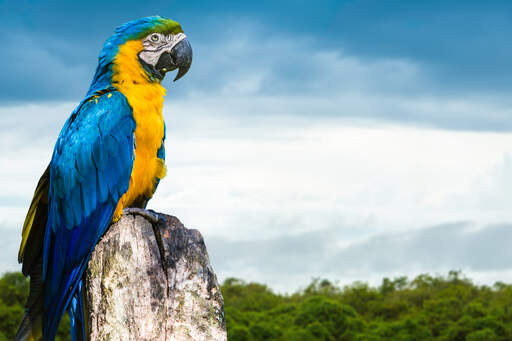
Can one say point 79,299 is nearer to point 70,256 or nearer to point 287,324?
point 70,256

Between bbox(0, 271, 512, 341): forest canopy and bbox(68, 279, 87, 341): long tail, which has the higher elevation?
bbox(0, 271, 512, 341): forest canopy

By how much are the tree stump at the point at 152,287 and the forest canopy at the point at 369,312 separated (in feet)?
35.2

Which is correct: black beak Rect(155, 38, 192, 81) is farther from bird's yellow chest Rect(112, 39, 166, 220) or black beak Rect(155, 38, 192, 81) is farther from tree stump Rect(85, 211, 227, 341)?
tree stump Rect(85, 211, 227, 341)

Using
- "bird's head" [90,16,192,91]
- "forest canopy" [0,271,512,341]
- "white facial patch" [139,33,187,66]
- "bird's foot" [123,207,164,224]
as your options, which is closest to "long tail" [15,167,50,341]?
"bird's foot" [123,207,164,224]

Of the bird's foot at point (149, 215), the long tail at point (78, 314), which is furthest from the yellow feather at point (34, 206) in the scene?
the bird's foot at point (149, 215)

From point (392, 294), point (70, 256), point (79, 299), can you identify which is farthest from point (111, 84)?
point (392, 294)

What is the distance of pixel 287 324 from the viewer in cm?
1805

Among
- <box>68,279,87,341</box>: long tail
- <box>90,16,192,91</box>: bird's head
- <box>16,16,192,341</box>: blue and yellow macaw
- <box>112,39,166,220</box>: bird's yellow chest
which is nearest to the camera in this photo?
<box>68,279,87,341</box>: long tail

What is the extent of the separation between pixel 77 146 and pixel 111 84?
0.68m

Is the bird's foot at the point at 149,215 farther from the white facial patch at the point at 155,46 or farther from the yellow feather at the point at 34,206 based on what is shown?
the white facial patch at the point at 155,46

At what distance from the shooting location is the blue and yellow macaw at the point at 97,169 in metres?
4.18

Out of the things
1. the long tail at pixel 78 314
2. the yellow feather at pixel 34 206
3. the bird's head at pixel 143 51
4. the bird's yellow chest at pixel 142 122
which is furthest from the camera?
the bird's head at pixel 143 51

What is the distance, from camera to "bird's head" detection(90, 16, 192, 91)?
4.81 meters

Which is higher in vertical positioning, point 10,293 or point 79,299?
point 10,293
